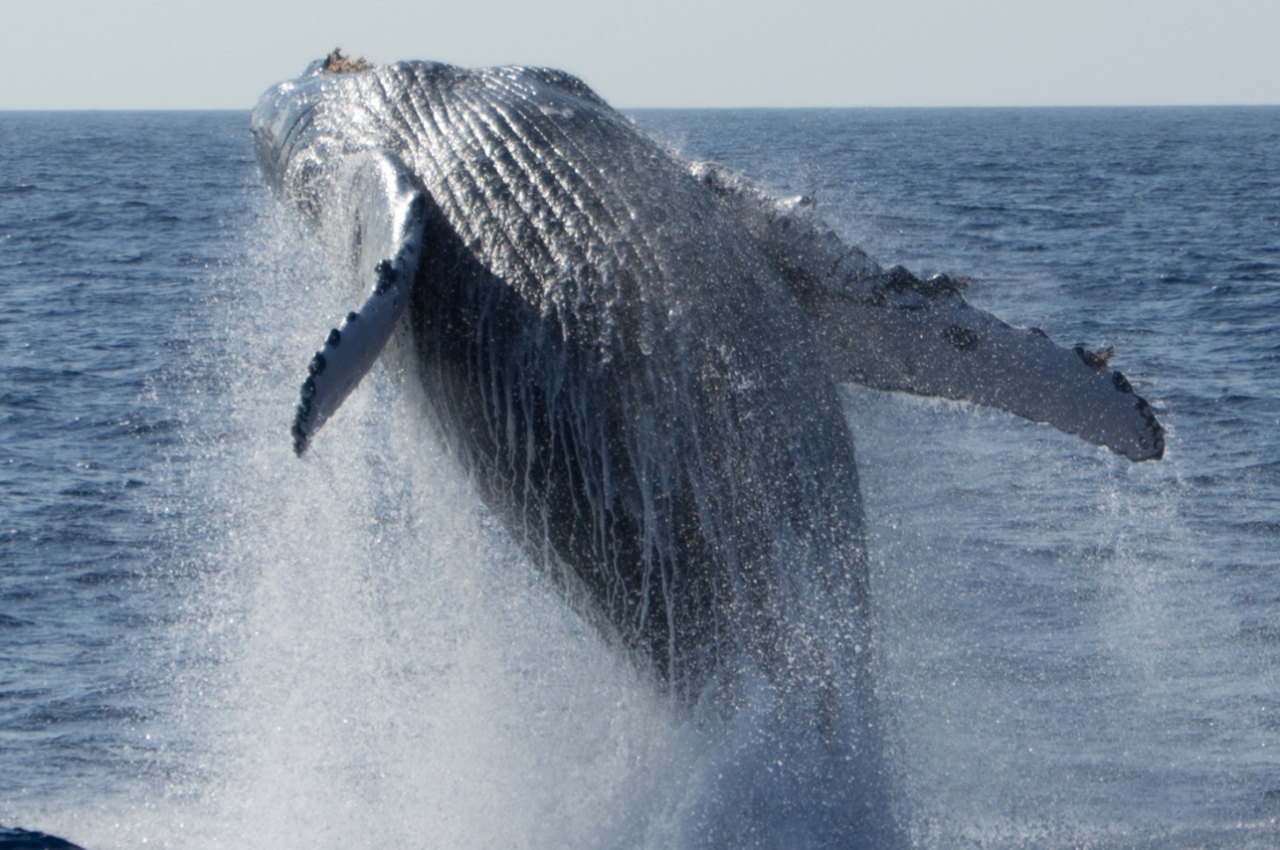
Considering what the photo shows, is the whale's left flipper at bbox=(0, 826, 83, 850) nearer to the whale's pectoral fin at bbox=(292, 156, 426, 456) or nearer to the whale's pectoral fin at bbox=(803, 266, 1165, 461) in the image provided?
the whale's pectoral fin at bbox=(292, 156, 426, 456)

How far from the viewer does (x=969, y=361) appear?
7531 mm

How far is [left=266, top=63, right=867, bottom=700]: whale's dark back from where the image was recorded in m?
6.48

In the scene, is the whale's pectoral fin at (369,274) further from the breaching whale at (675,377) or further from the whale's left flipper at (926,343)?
the whale's left flipper at (926,343)

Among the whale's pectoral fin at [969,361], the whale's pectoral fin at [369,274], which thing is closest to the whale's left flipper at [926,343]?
the whale's pectoral fin at [969,361]

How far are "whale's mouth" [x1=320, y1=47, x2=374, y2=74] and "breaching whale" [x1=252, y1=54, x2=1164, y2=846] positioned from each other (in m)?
2.08

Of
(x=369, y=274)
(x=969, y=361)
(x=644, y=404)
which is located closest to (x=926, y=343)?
(x=969, y=361)

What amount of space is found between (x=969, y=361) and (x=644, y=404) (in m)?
1.88

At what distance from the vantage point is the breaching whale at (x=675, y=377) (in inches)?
254

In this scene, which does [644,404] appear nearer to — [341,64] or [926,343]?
[926,343]

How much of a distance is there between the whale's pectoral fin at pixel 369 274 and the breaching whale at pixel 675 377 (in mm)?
14

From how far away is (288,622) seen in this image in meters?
11.8

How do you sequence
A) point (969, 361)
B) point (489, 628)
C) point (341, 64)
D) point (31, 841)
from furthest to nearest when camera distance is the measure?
point (341, 64) → point (489, 628) → point (31, 841) → point (969, 361)

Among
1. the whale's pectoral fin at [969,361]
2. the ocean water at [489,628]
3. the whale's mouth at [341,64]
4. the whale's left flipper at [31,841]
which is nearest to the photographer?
the whale's pectoral fin at [969,361]

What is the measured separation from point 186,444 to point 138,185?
5231 cm
